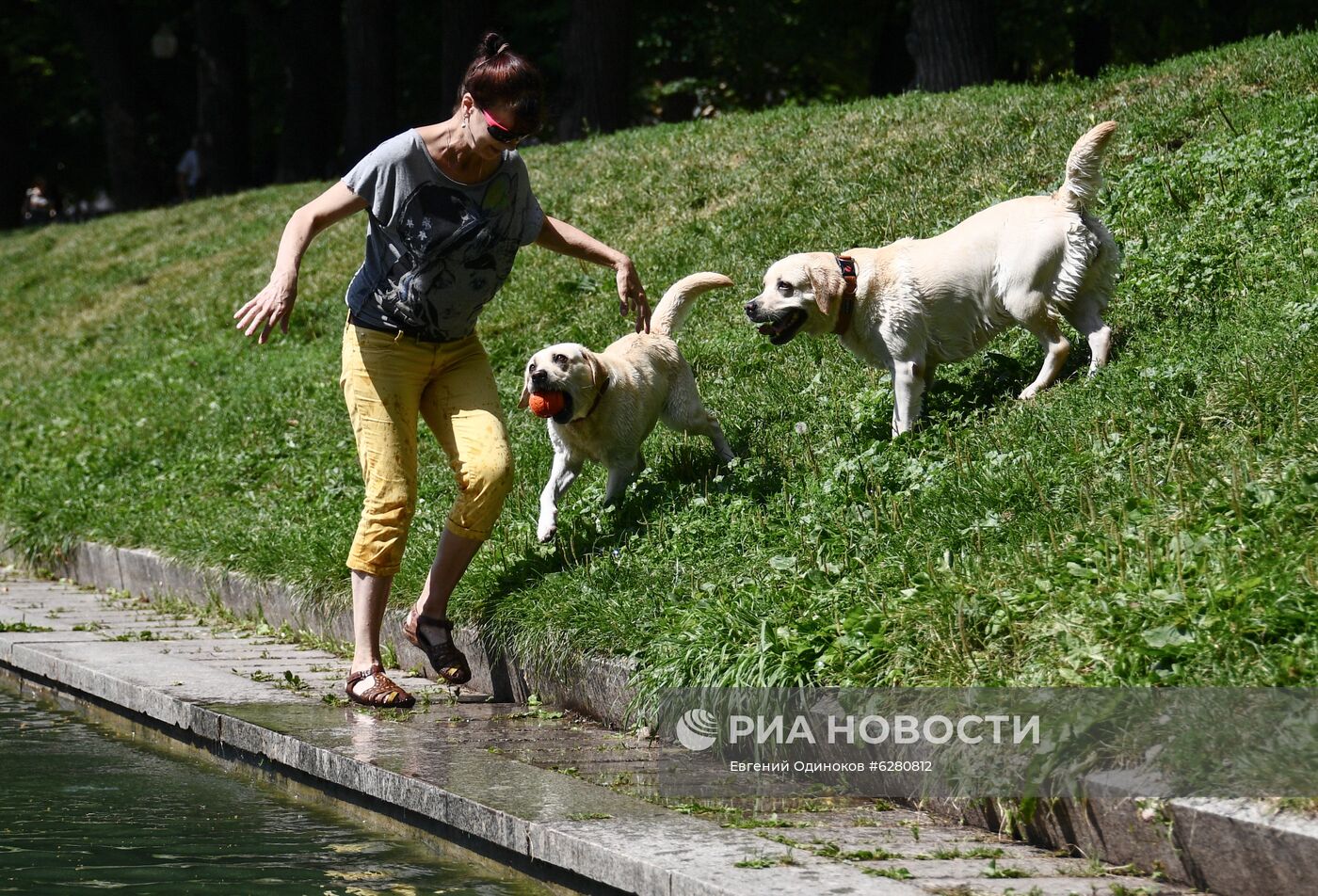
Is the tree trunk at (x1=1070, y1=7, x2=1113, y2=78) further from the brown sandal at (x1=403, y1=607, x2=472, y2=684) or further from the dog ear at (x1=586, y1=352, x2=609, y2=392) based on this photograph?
the brown sandal at (x1=403, y1=607, x2=472, y2=684)

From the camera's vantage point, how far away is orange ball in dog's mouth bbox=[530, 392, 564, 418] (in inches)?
256

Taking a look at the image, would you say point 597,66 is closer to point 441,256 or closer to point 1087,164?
point 1087,164

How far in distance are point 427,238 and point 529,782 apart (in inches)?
86.9

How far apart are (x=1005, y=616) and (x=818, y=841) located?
0.99 m

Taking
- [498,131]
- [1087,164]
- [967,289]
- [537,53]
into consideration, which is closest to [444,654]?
[498,131]

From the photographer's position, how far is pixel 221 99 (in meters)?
28.8

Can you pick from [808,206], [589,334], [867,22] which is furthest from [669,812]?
[867,22]

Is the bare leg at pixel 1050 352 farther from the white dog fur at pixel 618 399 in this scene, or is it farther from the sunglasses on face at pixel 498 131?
the sunglasses on face at pixel 498 131

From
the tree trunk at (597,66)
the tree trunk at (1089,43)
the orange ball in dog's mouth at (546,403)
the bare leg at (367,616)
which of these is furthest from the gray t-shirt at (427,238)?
the tree trunk at (1089,43)

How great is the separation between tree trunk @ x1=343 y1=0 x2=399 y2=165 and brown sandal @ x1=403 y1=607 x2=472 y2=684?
1803 cm

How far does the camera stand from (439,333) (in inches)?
240

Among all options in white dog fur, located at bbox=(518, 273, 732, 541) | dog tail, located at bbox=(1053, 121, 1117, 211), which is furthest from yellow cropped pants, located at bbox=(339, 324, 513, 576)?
dog tail, located at bbox=(1053, 121, 1117, 211)

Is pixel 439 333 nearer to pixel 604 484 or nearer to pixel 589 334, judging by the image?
pixel 604 484

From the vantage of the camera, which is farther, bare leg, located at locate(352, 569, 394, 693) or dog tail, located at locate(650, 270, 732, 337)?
dog tail, located at locate(650, 270, 732, 337)
